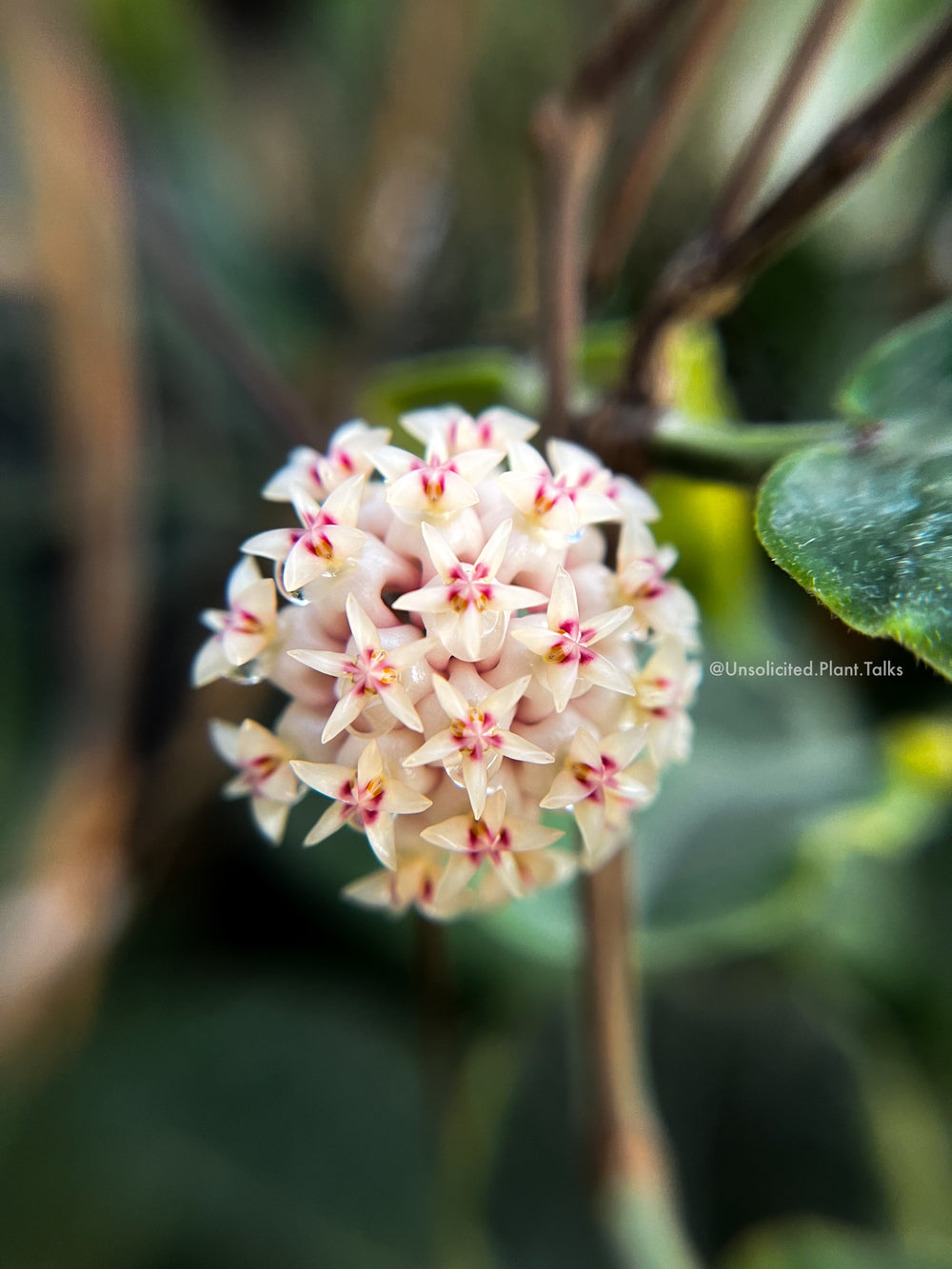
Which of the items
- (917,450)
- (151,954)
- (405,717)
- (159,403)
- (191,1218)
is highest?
(159,403)

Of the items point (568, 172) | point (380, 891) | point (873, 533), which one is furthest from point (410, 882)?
point (568, 172)

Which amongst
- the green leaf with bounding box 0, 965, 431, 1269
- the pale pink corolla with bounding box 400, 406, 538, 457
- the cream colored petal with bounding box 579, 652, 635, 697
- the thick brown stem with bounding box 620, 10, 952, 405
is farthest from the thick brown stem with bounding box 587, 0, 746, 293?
the green leaf with bounding box 0, 965, 431, 1269

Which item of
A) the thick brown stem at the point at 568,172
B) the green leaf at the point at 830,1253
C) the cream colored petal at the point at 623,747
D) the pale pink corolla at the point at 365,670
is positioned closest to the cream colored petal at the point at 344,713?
the pale pink corolla at the point at 365,670

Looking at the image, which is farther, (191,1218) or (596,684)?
(191,1218)

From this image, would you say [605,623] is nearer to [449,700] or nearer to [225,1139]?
[449,700]

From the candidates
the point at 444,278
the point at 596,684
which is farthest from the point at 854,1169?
the point at 444,278

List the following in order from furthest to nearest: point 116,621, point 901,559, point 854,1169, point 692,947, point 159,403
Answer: point 159,403
point 116,621
point 854,1169
point 692,947
point 901,559

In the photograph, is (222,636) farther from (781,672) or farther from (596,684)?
(781,672)
